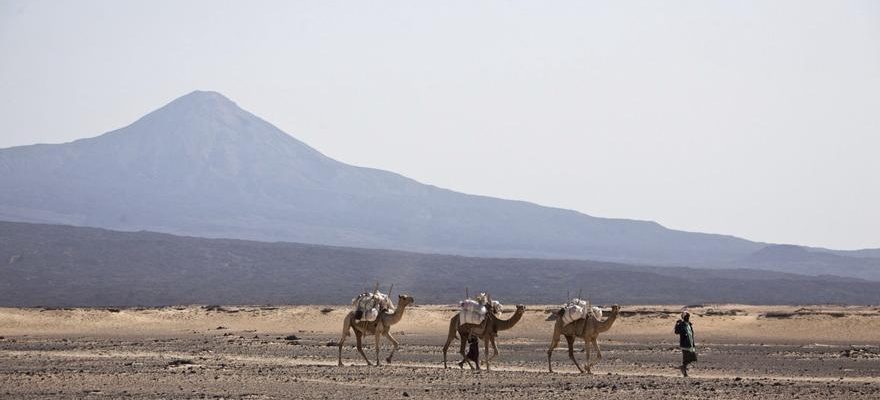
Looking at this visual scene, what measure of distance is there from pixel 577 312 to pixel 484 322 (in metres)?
2.22

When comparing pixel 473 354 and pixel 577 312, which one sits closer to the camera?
pixel 577 312

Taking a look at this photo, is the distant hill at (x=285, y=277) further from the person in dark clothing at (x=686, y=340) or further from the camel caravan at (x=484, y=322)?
the person in dark clothing at (x=686, y=340)

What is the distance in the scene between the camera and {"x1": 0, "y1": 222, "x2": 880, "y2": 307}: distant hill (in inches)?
4291

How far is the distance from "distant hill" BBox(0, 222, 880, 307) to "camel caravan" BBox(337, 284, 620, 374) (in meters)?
61.9

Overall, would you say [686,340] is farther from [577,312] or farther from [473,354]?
[473,354]

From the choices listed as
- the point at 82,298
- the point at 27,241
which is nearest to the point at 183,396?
the point at 82,298

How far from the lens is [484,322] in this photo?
109 ft

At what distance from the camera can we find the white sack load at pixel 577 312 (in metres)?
32.2

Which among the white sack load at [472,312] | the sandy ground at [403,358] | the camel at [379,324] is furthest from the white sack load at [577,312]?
the camel at [379,324]

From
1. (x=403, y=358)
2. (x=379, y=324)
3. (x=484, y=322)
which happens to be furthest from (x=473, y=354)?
(x=403, y=358)

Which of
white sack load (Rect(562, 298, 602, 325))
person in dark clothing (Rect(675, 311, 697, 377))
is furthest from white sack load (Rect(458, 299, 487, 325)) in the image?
person in dark clothing (Rect(675, 311, 697, 377))

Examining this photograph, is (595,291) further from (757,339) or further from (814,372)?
(814,372)

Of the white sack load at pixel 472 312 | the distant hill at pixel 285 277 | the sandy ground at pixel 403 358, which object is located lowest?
the sandy ground at pixel 403 358

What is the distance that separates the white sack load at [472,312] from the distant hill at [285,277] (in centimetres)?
6299
